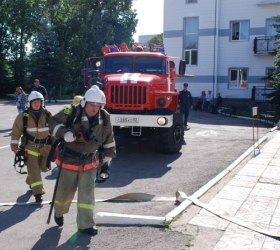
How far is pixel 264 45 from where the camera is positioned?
30.4 meters

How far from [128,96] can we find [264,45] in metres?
22.4

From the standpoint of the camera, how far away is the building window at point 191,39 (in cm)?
3284

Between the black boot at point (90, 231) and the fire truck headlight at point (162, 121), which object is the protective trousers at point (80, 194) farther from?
the fire truck headlight at point (162, 121)

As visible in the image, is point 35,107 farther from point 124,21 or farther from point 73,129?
point 124,21

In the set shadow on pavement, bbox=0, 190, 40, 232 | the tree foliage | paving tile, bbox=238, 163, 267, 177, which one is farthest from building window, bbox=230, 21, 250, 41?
shadow on pavement, bbox=0, 190, 40, 232

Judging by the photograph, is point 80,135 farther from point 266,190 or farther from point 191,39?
point 191,39

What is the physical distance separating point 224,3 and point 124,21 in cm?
2186

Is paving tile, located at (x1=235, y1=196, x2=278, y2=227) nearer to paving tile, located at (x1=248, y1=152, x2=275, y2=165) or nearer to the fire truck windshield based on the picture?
paving tile, located at (x1=248, y1=152, x2=275, y2=165)

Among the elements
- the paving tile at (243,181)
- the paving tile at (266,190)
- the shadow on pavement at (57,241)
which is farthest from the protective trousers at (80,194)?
the paving tile at (243,181)

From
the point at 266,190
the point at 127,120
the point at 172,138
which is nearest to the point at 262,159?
the point at 172,138

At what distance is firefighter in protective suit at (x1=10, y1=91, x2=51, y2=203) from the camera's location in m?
6.73

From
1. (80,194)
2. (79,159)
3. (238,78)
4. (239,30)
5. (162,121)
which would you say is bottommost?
(80,194)

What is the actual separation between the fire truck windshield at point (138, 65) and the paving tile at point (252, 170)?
3653 mm

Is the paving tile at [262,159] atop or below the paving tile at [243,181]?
atop
